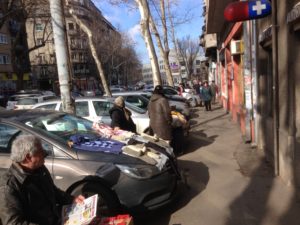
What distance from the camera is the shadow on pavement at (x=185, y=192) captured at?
5.22 metres

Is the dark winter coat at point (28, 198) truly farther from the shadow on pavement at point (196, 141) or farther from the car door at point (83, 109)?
the car door at point (83, 109)

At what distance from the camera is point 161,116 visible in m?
8.32

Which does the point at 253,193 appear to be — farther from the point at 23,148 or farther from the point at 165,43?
the point at 165,43

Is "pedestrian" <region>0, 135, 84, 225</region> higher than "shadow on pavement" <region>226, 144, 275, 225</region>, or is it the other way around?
"pedestrian" <region>0, 135, 84, 225</region>

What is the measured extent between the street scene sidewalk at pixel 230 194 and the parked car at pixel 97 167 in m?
0.41

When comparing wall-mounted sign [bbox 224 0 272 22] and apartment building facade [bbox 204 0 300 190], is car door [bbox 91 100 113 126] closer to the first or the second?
apartment building facade [bbox 204 0 300 190]

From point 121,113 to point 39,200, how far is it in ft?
15.3

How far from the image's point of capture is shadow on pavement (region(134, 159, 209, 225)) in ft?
17.1

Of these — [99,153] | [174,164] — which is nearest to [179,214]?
[174,164]

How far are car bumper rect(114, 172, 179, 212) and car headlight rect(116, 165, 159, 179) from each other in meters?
0.06

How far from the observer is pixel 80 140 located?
17.7 feet

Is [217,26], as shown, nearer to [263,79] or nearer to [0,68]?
[263,79]

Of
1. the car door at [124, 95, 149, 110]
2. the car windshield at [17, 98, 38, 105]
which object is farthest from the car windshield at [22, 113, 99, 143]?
the car windshield at [17, 98, 38, 105]

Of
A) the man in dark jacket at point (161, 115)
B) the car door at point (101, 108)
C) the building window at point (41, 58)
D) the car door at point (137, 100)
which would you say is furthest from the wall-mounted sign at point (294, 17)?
the building window at point (41, 58)
